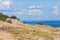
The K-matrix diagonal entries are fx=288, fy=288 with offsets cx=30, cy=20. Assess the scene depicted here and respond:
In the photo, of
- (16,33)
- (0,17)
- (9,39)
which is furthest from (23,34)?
(0,17)

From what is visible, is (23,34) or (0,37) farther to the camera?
(23,34)

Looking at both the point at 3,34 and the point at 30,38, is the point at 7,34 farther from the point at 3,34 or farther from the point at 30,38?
the point at 30,38

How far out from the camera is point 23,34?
130 feet

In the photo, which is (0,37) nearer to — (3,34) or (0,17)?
(3,34)

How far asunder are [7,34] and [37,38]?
4.07 metres

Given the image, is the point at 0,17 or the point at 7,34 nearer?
the point at 7,34

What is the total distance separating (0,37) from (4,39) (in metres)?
0.76

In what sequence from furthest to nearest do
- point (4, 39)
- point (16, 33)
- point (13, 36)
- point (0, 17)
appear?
1. point (0, 17)
2. point (16, 33)
3. point (13, 36)
4. point (4, 39)

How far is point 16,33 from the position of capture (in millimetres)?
39906

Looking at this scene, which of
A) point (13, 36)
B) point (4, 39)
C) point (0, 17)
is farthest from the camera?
point (0, 17)

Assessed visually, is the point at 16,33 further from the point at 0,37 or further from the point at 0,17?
the point at 0,17

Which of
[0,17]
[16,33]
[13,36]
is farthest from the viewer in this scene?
[0,17]

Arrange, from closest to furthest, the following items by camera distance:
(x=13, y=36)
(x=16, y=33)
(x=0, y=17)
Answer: (x=13, y=36), (x=16, y=33), (x=0, y=17)

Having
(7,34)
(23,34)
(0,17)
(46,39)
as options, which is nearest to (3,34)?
(7,34)
